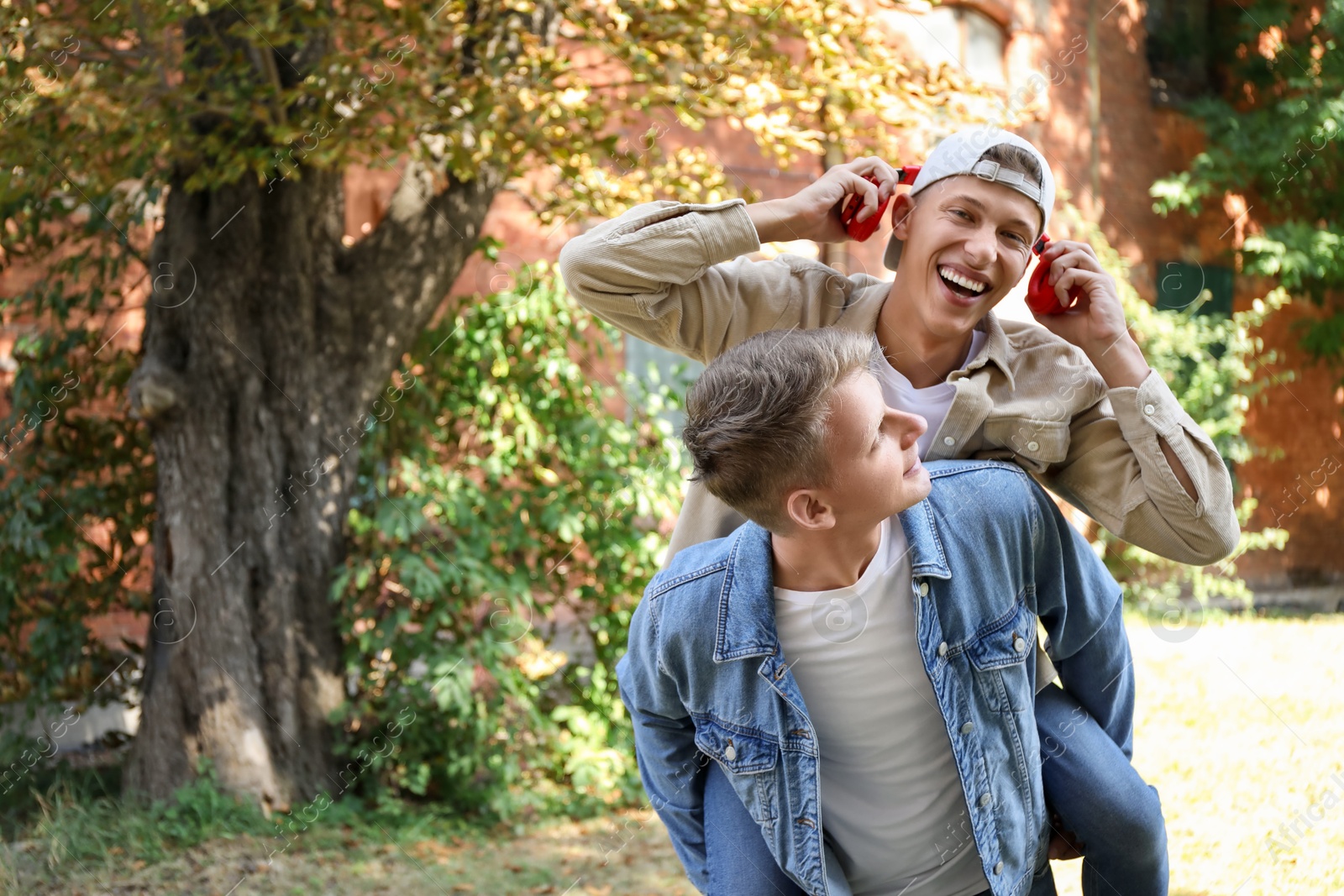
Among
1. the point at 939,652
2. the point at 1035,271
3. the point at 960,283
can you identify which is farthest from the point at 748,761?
the point at 1035,271

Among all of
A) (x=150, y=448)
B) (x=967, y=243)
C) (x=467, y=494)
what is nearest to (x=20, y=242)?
(x=150, y=448)

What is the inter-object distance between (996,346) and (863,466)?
0.65 m

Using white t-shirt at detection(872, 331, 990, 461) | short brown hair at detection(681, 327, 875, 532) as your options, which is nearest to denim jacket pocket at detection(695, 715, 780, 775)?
short brown hair at detection(681, 327, 875, 532)

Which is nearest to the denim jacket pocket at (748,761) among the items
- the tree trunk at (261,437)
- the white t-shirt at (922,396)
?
the white t-shirt at (922,396)

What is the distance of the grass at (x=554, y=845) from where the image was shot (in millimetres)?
4812

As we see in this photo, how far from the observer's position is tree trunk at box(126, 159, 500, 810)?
5.67 m

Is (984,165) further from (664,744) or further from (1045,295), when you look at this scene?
(664,744)

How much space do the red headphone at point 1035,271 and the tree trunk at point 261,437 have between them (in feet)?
11.8

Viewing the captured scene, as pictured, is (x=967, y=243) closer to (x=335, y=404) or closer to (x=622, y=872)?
(x=622, y=872)

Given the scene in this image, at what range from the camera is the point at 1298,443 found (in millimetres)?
13094

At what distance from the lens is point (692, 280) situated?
8.56 ft

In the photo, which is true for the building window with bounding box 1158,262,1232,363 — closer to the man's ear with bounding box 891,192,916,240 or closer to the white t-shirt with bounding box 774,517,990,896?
the man's ear with bounding box 891,192,916,240

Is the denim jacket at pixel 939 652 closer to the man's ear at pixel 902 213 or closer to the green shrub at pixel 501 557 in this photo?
the man's ear at pixel 902 213

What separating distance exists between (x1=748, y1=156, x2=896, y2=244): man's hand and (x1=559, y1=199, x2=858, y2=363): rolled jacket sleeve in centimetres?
4
